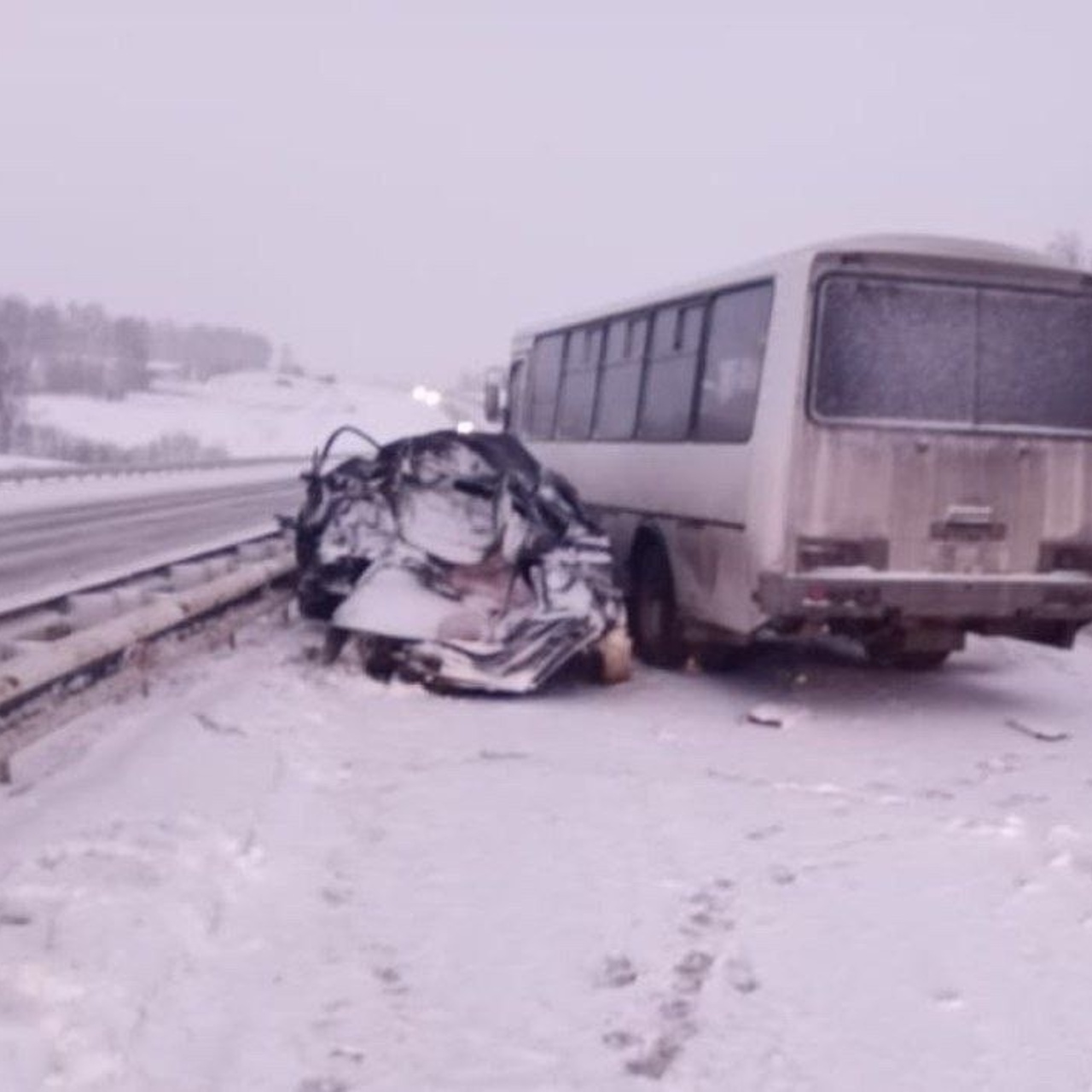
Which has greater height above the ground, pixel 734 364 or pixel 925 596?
pixel 734 364

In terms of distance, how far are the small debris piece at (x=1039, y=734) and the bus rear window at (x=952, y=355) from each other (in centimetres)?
189

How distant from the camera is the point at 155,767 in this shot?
23.5ft

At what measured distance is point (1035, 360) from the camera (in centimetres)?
984

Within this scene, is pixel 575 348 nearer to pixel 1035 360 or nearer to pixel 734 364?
pixel 734 364

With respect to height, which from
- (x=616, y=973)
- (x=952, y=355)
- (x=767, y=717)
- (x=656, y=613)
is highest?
(x=952, y=355)

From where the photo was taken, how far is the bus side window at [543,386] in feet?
51.9

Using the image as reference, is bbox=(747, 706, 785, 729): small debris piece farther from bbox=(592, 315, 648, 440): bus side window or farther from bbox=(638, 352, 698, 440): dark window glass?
bbox=(592, 315, 648, 440): bus side window

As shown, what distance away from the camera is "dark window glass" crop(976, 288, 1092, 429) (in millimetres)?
9711

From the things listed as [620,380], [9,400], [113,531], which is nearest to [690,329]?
[620,380]

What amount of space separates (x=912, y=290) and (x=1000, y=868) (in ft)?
14.5

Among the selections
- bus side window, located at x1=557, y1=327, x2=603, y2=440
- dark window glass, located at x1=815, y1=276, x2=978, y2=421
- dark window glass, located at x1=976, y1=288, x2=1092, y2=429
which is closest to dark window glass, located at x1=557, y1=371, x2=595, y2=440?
bus side window, located at x1=557, y1=327, x2=603, y2=440

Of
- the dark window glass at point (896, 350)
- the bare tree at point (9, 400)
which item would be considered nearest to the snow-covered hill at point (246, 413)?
the bare tree at point (9, 400)

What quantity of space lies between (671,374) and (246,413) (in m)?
115

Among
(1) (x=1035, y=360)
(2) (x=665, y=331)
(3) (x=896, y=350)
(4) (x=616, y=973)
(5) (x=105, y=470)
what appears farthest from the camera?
(5) (x=105, y=470)
